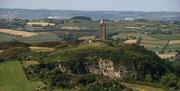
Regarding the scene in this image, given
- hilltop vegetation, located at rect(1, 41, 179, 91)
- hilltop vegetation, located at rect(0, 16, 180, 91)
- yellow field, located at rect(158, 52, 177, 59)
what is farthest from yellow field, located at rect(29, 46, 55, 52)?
yellow field, located at rect(158, 52, 177, 59)

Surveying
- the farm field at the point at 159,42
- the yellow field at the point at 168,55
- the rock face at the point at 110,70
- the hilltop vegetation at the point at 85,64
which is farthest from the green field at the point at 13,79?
the farm field at the point at 159,42

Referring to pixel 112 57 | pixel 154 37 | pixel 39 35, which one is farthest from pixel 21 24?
pixel 112 57

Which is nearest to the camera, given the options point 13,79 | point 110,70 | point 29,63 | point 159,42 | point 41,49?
point 13,79

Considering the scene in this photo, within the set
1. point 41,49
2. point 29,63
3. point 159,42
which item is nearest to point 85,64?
point 29,63

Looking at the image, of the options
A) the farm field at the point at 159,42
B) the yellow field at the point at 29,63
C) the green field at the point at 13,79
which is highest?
the green field at the point at 13,79

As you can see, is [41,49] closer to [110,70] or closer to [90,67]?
[90,67]

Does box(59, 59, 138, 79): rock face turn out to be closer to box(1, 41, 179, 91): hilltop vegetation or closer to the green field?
box(1, 41, 179, 91): hilltop vegetation

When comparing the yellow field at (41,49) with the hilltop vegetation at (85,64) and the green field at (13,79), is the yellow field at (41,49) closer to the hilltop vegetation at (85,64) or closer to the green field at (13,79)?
the hilltop vegetation at (85,64)
